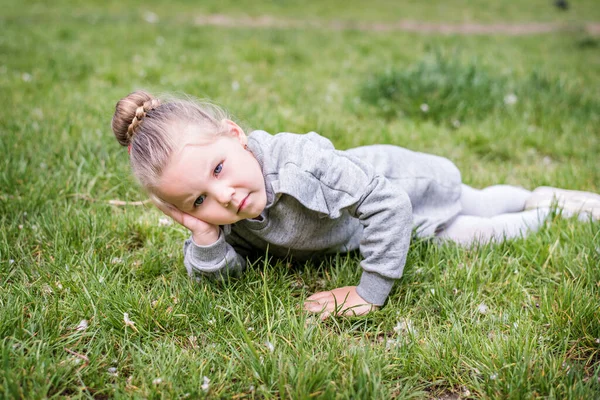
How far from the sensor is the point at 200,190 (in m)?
2.07

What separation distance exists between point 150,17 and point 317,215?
385 inches

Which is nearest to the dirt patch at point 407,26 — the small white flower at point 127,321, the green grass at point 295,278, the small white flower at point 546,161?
the green grass at point 295,278

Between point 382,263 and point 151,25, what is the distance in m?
8.18

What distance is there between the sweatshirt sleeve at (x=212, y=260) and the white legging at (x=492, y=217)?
1237mm

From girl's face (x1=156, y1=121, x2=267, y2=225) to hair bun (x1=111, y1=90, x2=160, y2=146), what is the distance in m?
0.27

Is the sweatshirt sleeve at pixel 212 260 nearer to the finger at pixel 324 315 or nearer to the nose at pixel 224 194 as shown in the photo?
the nose at pixel 224 194

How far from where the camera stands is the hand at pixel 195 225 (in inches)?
90.1

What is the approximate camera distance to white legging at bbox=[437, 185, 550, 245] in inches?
117

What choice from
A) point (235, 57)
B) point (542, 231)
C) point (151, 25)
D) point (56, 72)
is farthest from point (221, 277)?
point (151, 25)

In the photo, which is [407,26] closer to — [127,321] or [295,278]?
[295,278]

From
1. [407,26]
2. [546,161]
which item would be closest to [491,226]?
[546,161]

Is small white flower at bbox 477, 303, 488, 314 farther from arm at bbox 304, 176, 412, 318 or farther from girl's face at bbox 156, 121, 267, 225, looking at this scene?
girl's face at bbox 156, 121, 267, 225

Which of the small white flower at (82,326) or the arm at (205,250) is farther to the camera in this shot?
the arm at (205,250)

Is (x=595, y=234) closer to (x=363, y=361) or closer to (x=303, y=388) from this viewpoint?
(x=363, y=361)
